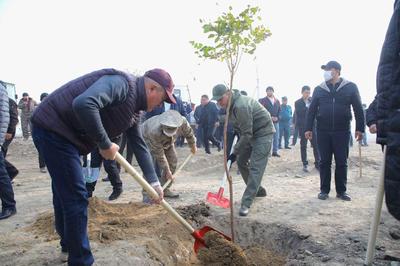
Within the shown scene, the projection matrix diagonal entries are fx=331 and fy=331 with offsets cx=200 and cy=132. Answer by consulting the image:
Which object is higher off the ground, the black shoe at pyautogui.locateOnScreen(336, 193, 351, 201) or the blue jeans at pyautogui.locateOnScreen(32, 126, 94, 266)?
the blue jeans at pyautogui.locateOnScreen(32, 126, 94, 266)

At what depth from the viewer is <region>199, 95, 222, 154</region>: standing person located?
36.9ft

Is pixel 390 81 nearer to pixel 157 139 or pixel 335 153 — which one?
pixel 335 153

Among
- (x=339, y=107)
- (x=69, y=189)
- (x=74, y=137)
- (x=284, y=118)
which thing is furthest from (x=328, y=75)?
(x=284, y=118)

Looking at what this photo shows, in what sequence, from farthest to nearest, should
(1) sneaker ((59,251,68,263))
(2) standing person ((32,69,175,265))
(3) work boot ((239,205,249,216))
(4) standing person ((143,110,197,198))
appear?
(4) standing person ((143,110,197,198)) < (3) work boot ((239,205,249,216)) < (1) sneaker ((59,251,68,263)) < (2) standing person ((32,69,175,265))

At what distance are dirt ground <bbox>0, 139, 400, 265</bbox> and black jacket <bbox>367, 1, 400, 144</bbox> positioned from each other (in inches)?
62.6

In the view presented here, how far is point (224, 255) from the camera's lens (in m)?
3.24

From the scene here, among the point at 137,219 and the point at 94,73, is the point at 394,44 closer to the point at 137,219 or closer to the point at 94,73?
the point at 94,73

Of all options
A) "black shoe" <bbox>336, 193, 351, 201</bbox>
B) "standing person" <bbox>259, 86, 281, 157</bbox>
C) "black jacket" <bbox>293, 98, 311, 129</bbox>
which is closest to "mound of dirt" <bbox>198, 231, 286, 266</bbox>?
"black shoe" <bbox>336, 193, 351, 201</bbox>

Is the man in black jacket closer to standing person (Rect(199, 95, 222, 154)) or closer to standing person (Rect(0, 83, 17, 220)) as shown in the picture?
standing person (Rect(0, 83, 17, 220))

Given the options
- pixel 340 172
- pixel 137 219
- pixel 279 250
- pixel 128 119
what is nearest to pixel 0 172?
pixel 137 219

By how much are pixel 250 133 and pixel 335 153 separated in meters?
1.49

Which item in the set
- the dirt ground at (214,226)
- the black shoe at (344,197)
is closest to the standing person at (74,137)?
the dirt ground at (214,226)

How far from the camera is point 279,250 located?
12.4 feet

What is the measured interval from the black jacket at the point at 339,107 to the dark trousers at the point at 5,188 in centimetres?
468
